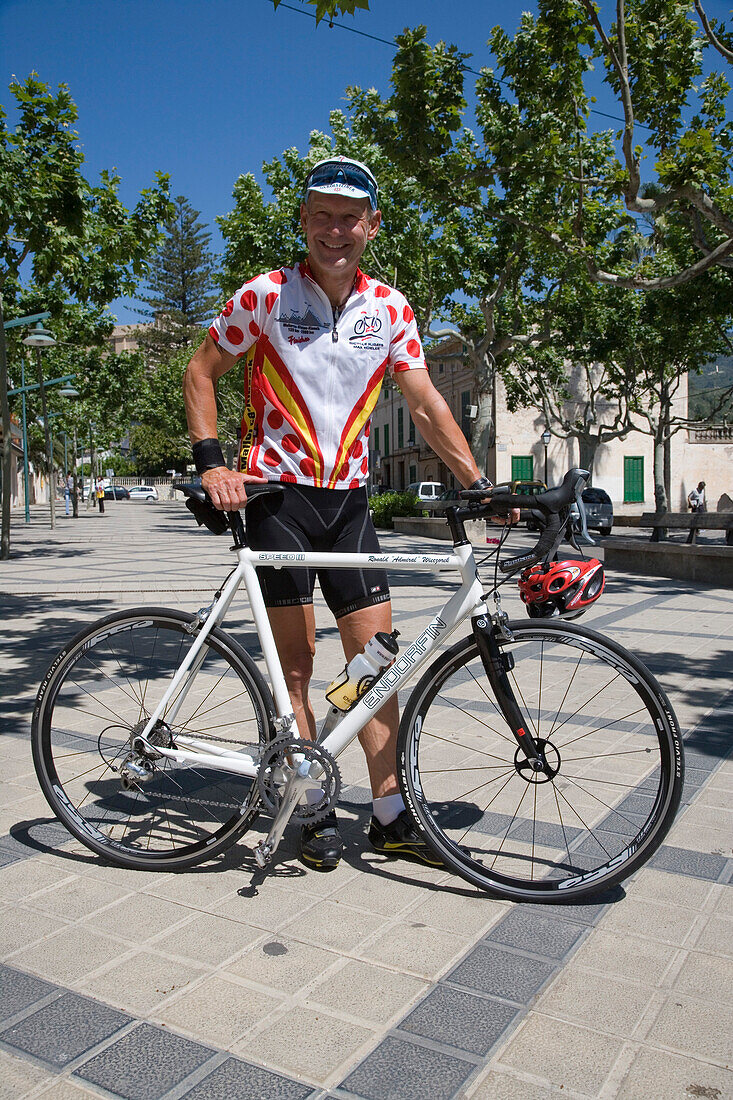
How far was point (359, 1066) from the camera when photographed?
1856 mm

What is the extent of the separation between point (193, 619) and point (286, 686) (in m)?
0.36

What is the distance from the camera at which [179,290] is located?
7031 centimetres

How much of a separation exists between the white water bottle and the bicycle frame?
0.9 inches

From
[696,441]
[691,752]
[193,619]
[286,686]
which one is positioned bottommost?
[691,752]

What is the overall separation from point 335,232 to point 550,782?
6.36ft

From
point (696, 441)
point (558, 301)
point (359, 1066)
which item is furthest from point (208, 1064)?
point (696, 441)

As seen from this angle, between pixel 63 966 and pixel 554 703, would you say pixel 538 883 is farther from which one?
pixel 554 703

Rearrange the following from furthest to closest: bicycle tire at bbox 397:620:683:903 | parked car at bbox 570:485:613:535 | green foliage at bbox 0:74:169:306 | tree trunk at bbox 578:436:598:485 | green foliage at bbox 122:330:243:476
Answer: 1. green foliage at bbox 122:330:243:476
2. tree trunk at bbox 578:436:598:485
3. parked car at bbox 570:485:613:535
4. green foliage at bbox 0:74:169:306
5. bicycle tire at bbox 397:620:683:903

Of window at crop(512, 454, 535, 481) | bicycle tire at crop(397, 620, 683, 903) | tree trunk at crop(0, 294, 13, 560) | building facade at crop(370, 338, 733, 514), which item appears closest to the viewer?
bicycle tire at crop(397, 620, 683, 903)

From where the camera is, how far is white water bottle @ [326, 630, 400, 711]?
2.69m

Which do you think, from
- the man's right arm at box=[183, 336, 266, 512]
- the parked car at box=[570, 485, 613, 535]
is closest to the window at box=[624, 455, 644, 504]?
the parked car at box=[570, 485, 613, 535]

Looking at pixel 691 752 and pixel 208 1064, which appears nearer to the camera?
pixel 208 1064

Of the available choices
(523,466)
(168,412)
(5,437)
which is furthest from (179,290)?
(5,437)

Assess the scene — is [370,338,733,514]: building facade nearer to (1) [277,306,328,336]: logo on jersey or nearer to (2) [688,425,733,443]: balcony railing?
(2) [688,425,733,443]: balcony railing
